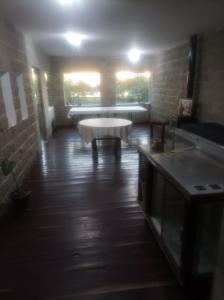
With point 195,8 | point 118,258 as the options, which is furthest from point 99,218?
point 195,8

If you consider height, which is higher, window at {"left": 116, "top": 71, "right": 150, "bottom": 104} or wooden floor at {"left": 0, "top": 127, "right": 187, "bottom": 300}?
window at {"left": 116, "top": 71, "right": 150, "bottom": 104}

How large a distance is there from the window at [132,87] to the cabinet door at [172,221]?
672 centimetres

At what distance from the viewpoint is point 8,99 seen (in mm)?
3078

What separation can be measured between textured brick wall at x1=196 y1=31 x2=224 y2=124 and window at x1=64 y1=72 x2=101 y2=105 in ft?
13.7

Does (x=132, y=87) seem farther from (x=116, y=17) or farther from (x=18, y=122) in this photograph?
(x=18, y=122)

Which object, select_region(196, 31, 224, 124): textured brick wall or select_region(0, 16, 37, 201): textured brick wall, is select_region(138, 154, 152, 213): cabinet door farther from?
select_region(196, 31, 224, 124): textured brick wall

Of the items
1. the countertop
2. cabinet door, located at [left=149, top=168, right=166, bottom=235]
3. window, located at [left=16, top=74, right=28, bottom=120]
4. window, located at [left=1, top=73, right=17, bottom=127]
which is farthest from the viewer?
window, located at [left=16, top=74, right=28, bottom=120]

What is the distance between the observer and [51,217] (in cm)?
250

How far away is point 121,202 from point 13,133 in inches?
75.3

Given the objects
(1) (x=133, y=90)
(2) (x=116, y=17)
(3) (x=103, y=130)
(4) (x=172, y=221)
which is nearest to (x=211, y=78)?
(2) (x=116, y=17)

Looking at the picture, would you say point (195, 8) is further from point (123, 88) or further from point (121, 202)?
point (123, 88)

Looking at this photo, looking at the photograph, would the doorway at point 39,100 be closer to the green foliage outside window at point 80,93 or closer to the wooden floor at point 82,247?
the green foliage outside window at point 80,93

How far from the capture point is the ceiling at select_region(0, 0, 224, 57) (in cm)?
254

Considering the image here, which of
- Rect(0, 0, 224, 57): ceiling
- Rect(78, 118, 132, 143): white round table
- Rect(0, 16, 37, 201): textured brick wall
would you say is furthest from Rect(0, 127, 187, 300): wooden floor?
Rect(0, 0, 224, 57): ceiling
